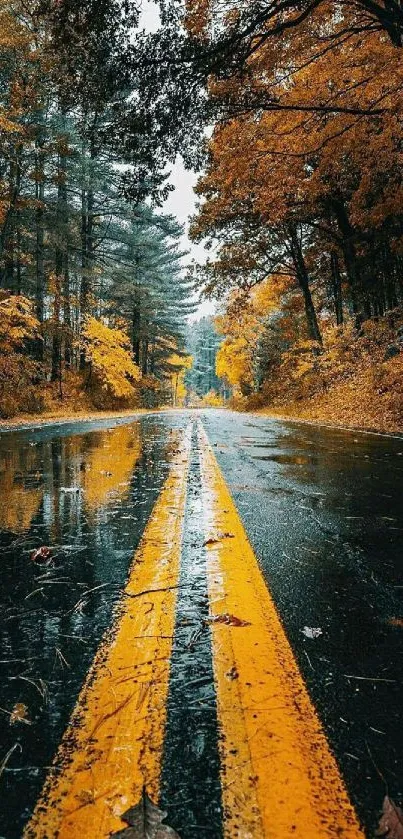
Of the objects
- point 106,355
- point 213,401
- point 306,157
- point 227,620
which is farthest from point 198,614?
point 213,401

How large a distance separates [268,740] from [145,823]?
328 millimetres

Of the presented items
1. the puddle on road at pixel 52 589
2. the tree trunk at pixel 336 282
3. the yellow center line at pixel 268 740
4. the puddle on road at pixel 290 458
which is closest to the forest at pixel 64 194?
the puddle on road at pixel 290 458

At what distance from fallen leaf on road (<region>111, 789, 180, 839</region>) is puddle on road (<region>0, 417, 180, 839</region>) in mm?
190

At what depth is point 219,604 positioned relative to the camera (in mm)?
1830

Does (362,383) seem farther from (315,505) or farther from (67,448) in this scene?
(315,505)

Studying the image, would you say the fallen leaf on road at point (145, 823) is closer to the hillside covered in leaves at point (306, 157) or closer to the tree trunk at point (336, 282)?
the hillside covered in leaves at point (306, 157)

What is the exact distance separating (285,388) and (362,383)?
37.4ft

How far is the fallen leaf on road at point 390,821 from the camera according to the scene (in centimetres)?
86

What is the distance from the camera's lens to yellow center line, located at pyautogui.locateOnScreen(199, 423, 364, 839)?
0.87 m

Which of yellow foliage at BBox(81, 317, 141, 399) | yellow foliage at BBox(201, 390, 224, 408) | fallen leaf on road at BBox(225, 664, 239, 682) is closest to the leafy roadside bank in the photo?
yellow foliage at BBox(81, 317, 141, 399)

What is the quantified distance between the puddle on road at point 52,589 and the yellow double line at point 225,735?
59mm

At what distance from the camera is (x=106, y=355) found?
79.3 ft

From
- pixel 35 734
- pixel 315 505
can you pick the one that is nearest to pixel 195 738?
pixel 35 734

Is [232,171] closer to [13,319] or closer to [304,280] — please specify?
[13,319]
